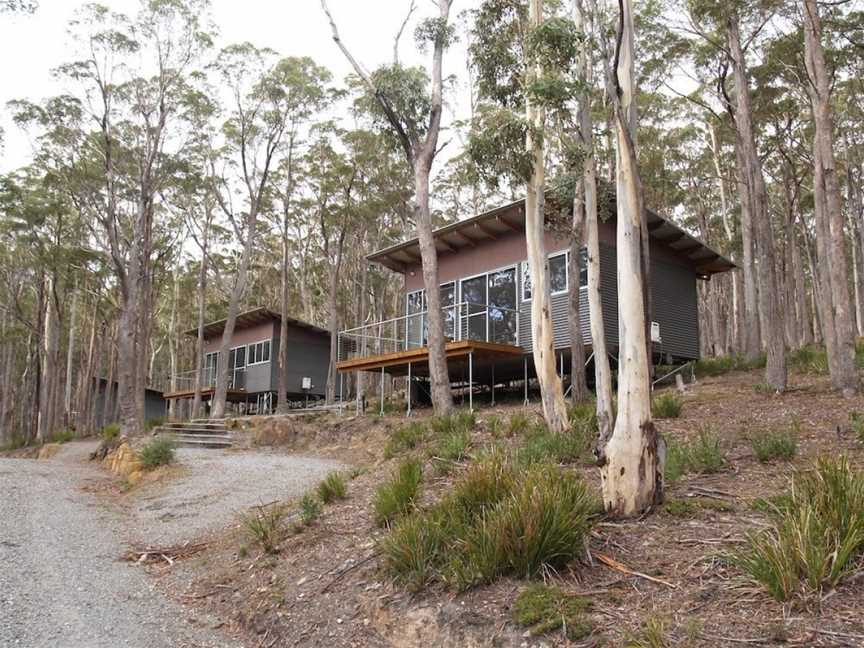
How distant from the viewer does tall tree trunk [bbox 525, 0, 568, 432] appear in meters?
8.73

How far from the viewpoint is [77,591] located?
5617 millimetres

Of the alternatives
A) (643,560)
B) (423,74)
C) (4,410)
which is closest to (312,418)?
(423,74)

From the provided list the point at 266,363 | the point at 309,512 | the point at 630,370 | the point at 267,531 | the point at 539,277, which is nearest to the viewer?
the point at 630,370

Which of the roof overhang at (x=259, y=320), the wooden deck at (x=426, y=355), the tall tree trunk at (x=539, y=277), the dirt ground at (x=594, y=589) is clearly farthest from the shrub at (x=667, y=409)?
the roof overhang at (x=259, y=320)

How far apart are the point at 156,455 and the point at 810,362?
14.1 metres

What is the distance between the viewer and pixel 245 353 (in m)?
28.9

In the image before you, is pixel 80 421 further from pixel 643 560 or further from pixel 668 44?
pixel 643 560

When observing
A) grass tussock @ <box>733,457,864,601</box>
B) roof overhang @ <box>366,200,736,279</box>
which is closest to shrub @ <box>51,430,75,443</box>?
roof overhang @ <box>366,200,736,279</box>

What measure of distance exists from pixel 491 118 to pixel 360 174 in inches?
673

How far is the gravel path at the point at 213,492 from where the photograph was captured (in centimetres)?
807

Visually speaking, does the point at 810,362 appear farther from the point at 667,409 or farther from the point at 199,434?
the point at 199,434

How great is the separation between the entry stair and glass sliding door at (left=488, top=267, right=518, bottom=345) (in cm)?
712

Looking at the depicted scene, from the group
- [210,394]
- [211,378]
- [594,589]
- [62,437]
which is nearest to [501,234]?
[594,589]

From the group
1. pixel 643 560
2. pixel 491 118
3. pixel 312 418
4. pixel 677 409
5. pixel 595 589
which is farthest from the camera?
pixel 312 418
